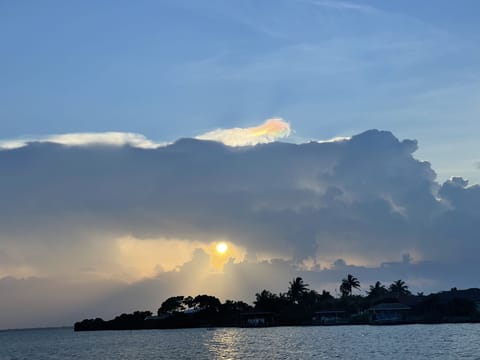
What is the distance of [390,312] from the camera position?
163625 millimetres

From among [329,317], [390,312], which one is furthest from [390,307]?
[329,317]

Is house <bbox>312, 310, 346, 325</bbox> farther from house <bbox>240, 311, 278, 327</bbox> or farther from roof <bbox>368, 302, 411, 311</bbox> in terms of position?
roof <bbox>368, 302, 411, 311</bbox>

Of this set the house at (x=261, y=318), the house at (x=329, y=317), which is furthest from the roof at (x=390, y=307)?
the house at (x=261, y=318)

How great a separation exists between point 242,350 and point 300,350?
36.8 ft

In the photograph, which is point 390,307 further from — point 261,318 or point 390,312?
point 261,318

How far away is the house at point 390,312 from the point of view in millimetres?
162125

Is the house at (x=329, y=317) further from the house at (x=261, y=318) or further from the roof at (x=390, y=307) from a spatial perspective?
the roof at (x=390, y=307)

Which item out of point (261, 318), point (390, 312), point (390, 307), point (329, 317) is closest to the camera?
point (390, 307)

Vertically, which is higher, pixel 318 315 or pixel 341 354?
pixel 318 315

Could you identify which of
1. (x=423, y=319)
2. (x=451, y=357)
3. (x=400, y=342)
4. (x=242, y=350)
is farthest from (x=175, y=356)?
(x=423, y=319)

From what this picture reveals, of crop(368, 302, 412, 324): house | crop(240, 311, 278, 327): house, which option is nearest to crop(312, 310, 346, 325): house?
crop(240, 311, 278, 327): house

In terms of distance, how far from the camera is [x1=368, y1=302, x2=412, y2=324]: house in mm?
162125

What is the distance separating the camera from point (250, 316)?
199 metres

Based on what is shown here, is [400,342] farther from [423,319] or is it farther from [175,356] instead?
[423,319]
